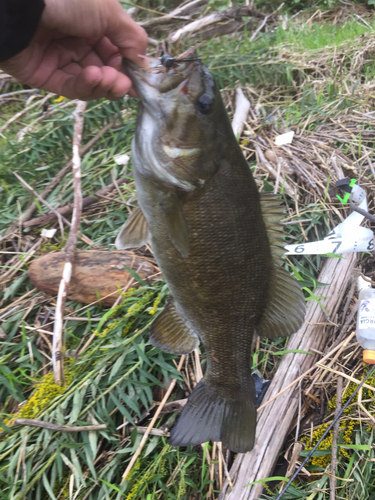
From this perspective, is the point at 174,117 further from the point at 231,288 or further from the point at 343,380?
the point at 343,380

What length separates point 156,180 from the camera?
1.40 m

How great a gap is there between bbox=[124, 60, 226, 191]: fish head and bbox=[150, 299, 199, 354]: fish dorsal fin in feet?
1.96

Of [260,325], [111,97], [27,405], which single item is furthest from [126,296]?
[111,97]

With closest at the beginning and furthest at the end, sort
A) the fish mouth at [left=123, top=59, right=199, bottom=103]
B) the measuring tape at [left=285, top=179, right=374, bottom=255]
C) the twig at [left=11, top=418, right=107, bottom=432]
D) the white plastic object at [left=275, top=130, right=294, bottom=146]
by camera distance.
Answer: the fish mouth at [left=123, top=59, right=199, bottom=103]
the twig at [left=11, top=418, right=107, bottom=432]
the measuring tape at [left=285, top=179, right=374, bottom=255]
the white plastic object at [left=275, top=130, right=294, bottom=146]

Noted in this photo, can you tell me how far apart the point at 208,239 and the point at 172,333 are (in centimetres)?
52

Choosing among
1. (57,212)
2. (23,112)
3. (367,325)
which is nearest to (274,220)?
(367,325)

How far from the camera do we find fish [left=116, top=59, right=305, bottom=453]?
1.36 meters

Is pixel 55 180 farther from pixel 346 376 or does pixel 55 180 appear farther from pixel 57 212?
pixel 346 376

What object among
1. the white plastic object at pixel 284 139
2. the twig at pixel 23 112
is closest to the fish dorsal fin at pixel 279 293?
the white plastic object at pixel 284 139

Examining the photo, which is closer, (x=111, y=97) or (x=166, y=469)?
(x=111, y=97)

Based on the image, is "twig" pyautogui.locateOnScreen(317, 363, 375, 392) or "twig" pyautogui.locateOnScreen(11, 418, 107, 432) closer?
"twig" pyautogui.locateOnScreen(11, 418, 107, 432)

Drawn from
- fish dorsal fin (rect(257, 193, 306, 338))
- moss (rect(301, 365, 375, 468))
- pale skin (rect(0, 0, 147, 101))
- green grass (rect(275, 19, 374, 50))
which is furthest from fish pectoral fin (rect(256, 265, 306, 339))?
green grass (rect(275, 19, 374, 50))

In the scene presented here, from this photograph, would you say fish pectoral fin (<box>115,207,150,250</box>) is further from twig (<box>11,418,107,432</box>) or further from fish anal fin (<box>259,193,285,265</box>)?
twig (<box>11,418,107,432</box>)

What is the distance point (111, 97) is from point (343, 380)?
193cm
